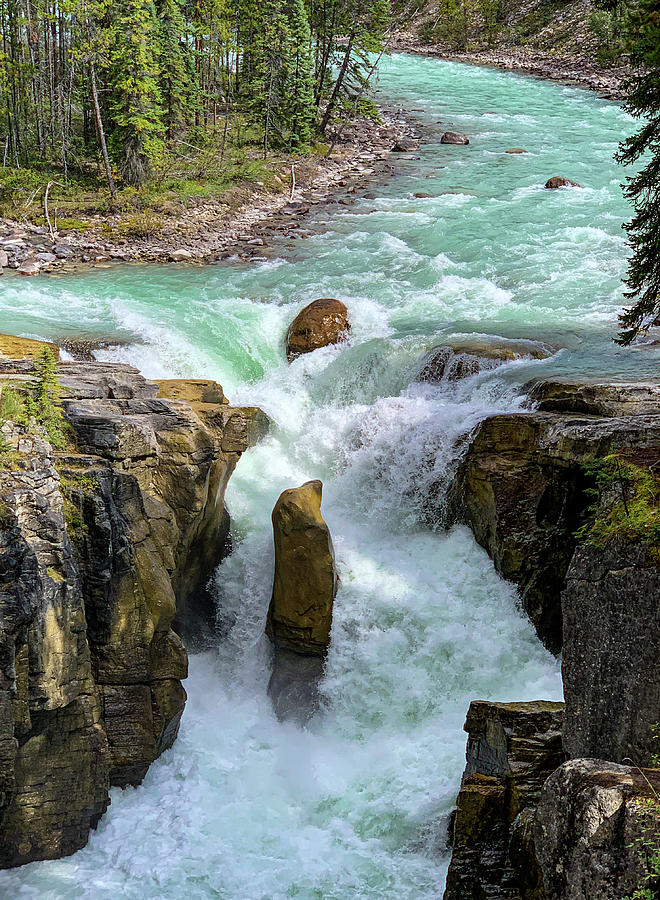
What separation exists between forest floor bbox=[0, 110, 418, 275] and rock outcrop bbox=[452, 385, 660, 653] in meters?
14.4

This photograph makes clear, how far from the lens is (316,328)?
18.7 m

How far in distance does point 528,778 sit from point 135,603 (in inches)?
207

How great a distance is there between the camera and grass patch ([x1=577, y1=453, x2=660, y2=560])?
26.0 feet

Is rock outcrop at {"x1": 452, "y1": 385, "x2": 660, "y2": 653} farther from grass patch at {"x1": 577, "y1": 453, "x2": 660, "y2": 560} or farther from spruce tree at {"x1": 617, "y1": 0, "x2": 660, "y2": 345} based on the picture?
grass patch at {"x1": 577, "y1": 453, "x2": 660, "y2": 560}

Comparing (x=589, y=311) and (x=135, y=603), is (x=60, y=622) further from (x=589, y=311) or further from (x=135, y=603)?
(x=589, y=311)

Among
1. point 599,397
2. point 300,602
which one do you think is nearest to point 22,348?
point 300,602

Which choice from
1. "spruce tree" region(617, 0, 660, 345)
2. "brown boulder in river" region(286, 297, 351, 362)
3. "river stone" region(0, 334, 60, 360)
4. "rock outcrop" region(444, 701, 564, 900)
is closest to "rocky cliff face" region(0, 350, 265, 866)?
"river stone" region(0, 334, 60, 360)

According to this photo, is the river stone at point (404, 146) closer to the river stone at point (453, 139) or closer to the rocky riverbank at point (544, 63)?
the river stone at point (453, 139)

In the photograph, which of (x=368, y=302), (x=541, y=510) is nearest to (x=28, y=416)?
(x=541, y=510)

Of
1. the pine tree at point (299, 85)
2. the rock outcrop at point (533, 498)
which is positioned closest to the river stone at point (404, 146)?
Result: the pine tree at point (299, 85)

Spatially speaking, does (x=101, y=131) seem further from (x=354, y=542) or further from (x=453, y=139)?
(x=354, y=542)

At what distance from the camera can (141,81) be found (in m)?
28.7

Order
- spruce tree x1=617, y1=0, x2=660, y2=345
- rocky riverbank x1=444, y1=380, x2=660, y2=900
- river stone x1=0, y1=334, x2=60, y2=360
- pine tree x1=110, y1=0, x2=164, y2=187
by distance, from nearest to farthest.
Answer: rocky riverbank x1=444, y1=380, x2=660, y2=900 < spruce tree x1=617, y1=0, x2=660, y2=345 < river stone x1=0, y1=334, x2=60, y2=360 < pine tree x1=110, y1=0, x2=164, y2=187

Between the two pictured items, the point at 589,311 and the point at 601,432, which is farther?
the point at 589,311
